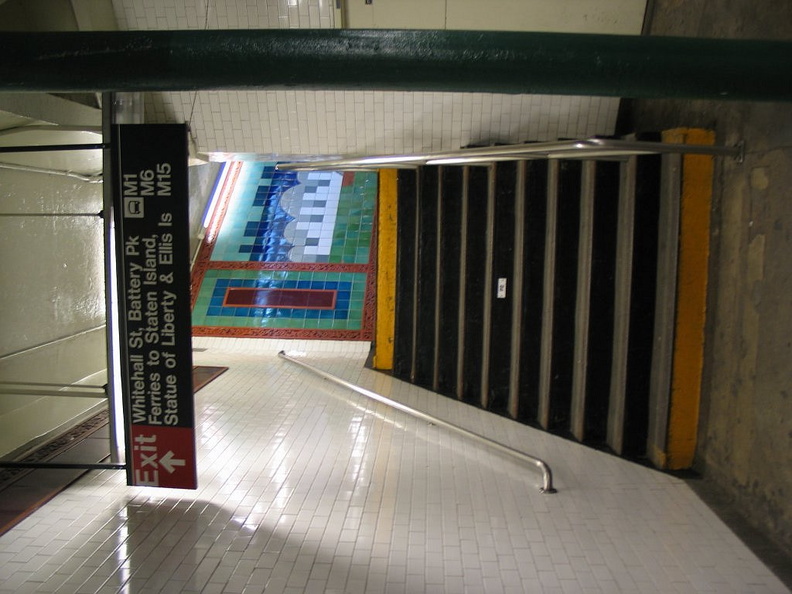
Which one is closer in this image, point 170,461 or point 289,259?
point 170,461

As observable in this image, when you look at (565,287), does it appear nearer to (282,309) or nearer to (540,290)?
(540,290)

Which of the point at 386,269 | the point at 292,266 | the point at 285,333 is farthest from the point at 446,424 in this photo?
the point at 292,266

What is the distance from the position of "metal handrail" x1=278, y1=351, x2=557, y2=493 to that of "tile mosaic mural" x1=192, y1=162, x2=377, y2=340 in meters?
1.18

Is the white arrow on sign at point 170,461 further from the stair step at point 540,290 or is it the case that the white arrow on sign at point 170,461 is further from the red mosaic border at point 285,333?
the red mosaic border at point 285,333

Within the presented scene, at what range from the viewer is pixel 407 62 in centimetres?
229

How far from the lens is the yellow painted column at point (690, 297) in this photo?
13.2 feet

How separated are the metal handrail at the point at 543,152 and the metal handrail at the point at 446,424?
6.17 ft

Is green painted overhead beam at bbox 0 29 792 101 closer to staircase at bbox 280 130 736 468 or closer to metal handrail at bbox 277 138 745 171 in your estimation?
metal handrail at bbox 277 138 745 171

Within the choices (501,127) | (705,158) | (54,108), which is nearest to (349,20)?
(501,127)

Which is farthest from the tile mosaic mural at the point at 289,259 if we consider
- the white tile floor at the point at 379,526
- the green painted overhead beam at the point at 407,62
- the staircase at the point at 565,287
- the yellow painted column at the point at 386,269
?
the green painted overhead beam at the point at 407,62

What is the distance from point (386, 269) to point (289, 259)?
2490 millimetres

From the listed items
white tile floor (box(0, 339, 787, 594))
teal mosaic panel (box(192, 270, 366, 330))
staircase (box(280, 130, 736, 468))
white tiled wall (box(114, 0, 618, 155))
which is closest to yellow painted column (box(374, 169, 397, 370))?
staircase (box(280, 130, 736, 468))

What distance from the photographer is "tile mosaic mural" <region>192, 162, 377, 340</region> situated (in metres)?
7.96

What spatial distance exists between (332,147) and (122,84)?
306 cm
